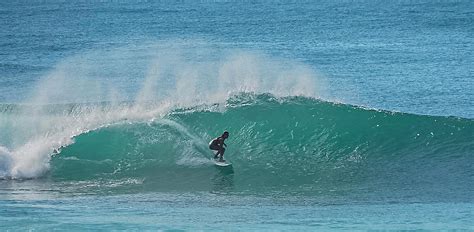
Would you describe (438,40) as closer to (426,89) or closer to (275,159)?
(426,89)

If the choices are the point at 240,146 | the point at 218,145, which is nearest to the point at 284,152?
the point at 240,146

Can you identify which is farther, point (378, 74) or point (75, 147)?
point (378, 74)

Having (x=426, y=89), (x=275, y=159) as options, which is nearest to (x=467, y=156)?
(x=275, y=159)

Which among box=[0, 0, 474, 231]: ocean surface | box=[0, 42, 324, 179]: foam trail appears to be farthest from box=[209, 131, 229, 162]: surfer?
box=[0, 42, 324, 179]: foam trail

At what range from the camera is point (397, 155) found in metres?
27.2

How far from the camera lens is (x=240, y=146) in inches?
1075

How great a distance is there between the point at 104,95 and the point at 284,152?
14246 mm

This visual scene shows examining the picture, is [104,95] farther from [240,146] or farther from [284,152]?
[284,152]

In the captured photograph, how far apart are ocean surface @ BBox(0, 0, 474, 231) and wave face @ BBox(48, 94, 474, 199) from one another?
50 millimetres

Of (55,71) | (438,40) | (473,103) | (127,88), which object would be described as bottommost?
(473,103)

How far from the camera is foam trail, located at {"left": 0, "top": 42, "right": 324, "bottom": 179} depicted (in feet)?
86.0

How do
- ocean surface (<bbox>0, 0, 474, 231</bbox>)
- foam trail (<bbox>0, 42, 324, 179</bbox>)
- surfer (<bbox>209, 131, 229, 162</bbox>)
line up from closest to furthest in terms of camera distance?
ocean surface (<bbox>0, 0, 474, 231</bbox>)
surfer (<bbox>209, 131, 229, 162</bbox>)
foam trail (<bbox>0, 42, 324, 179</bbox>)

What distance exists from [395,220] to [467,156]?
736 cm

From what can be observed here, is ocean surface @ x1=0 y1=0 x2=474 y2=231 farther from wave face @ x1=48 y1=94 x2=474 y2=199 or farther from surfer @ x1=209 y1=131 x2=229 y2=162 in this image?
surfer @ x1=209 y1=131 x2=229 y2=162
